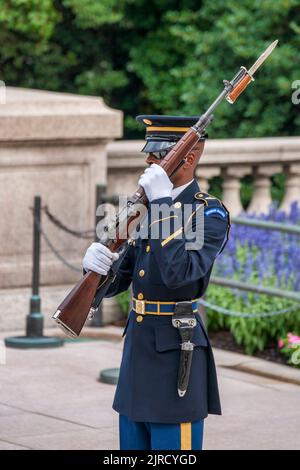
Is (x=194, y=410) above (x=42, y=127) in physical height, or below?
below

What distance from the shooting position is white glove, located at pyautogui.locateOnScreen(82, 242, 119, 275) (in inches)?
197

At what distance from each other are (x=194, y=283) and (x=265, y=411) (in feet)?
8.43

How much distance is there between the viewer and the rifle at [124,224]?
Result: 498cm

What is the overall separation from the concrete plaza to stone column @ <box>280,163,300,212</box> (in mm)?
2157

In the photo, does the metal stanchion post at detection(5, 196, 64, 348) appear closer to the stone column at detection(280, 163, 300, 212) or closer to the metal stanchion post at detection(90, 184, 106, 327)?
the metal stanchion post at detection(90, 184, 106, 327)

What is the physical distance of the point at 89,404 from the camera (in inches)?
302

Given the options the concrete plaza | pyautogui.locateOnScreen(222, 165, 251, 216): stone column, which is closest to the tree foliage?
pyautogui.locateOnScreen(222, 165, 251, 216): stone column

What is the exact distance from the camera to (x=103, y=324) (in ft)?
32.8

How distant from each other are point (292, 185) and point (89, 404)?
379 cm

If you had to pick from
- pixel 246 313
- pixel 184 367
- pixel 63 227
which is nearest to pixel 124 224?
pixel 184 367

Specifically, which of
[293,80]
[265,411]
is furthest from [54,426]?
[293,80]

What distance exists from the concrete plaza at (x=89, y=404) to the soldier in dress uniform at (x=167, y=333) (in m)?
1.62

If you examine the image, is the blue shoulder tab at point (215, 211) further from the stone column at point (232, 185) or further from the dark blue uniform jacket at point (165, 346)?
the stone column at point (232, 185)

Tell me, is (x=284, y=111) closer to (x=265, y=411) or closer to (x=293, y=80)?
(x=293, y=80)
